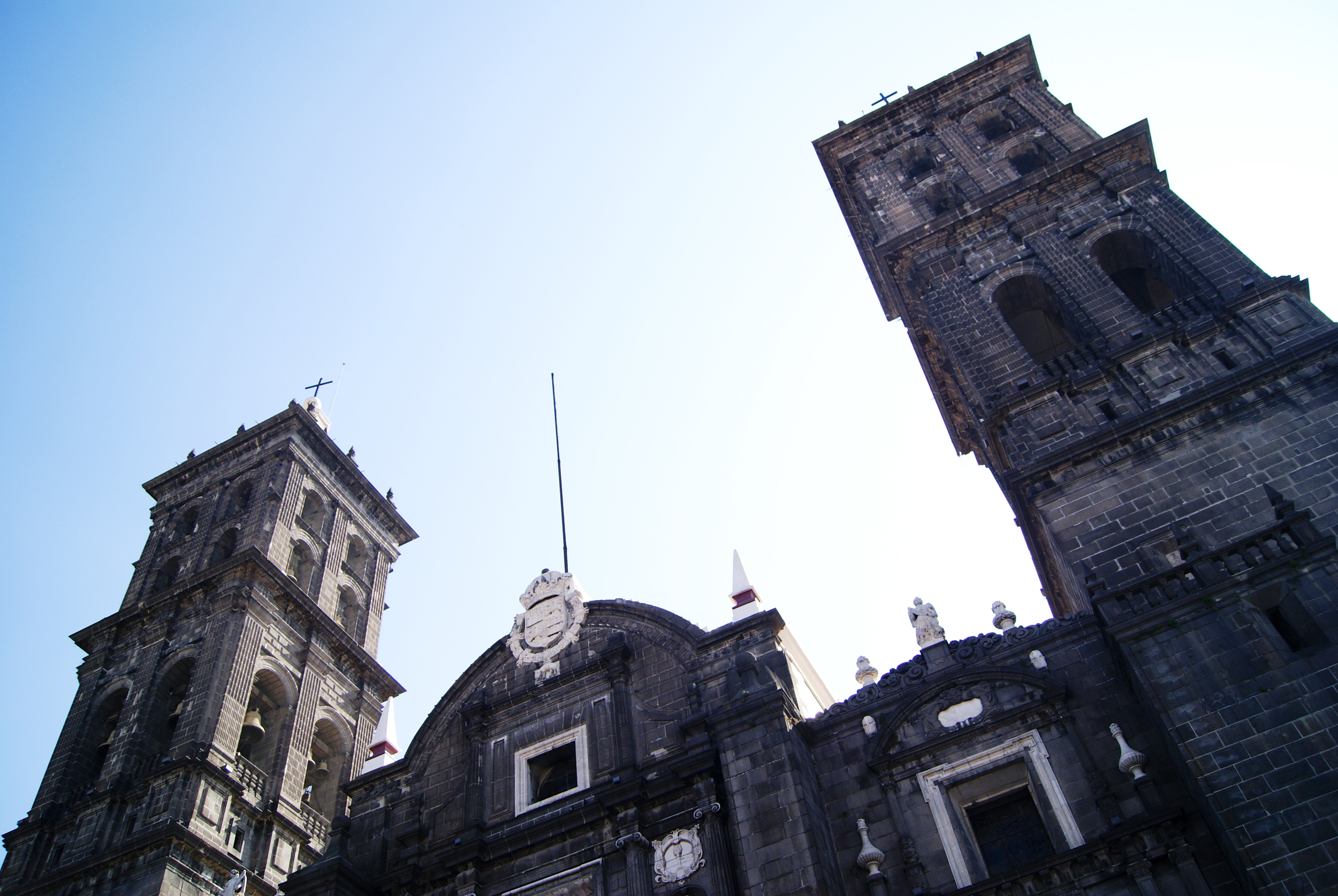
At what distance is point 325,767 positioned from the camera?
119 feet

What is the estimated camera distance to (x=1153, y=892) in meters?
15.4

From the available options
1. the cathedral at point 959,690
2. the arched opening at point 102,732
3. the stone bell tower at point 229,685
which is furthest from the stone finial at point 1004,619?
the arched opening at point 102,732

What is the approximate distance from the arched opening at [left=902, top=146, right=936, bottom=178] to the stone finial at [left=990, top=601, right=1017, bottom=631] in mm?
19112

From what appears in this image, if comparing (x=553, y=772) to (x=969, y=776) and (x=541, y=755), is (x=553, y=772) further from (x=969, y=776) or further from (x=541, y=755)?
(x=969, y=776)

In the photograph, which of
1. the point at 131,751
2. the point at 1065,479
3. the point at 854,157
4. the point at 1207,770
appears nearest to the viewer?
the point at 1207,770

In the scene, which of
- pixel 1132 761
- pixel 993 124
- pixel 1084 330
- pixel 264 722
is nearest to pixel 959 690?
pixel 1132 761

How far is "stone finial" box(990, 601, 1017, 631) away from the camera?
66.8 feet

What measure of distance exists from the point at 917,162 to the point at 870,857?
82.8 feet

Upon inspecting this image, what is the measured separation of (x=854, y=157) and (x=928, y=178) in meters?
3.84

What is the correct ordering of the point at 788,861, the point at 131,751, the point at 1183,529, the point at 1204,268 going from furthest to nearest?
1. the point at 131,751
2. the point at 1204,268
3. the point at 1183,529
4. the point at 788,861

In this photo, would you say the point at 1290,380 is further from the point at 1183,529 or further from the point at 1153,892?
the point at 1153,892

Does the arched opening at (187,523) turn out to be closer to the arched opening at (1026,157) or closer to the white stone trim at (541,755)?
the white stone trim at (541,755)

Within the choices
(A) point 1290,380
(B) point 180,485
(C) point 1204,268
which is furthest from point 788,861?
(B) point 180,485

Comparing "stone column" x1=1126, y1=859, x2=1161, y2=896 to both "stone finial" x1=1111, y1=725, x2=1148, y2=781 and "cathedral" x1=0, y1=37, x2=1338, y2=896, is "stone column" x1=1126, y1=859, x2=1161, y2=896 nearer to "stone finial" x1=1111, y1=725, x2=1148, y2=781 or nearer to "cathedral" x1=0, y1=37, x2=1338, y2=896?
"cathedral" x1=0, y1=37, x2=1338, y2=896
